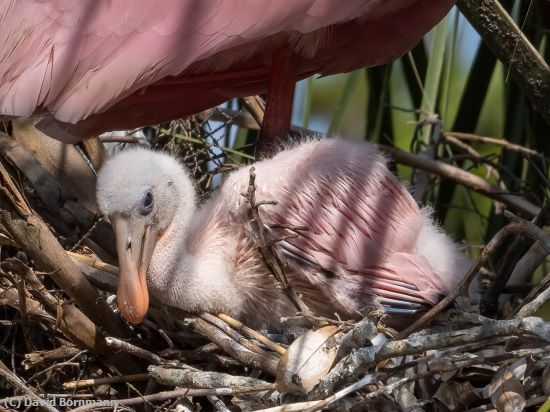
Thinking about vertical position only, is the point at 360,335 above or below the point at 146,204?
below

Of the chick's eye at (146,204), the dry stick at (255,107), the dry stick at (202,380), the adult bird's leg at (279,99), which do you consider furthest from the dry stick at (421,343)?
the dry stick at (255,107)

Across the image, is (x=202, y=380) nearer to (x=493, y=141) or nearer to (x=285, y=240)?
(x=285, y=240)

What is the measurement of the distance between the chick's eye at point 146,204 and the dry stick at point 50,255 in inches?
10.0

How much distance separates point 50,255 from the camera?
297 cm

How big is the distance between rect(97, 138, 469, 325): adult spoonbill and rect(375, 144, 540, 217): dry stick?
1.94 ft

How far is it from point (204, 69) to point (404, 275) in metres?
0.95

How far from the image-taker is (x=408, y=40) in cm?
381

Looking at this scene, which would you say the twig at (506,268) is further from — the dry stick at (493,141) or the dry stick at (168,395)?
the dry stick at (168,395)

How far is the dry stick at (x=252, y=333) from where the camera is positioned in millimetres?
2875

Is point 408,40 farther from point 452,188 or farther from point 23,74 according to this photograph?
point 23,74

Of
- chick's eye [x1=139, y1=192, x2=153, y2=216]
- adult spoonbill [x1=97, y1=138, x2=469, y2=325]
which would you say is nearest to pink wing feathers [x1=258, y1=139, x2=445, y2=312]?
adult spoonbill [x1=97, y1=138, x2=469, y2=325]

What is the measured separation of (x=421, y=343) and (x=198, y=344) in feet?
3.04

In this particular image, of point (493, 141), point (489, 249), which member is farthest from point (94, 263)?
point (493, 141)

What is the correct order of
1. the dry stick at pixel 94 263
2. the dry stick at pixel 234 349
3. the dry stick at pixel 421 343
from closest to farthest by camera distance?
the dry stick at pixel 421 343 → the dry stick at pixel 234 349 → the dry stick at pixel 94 263
